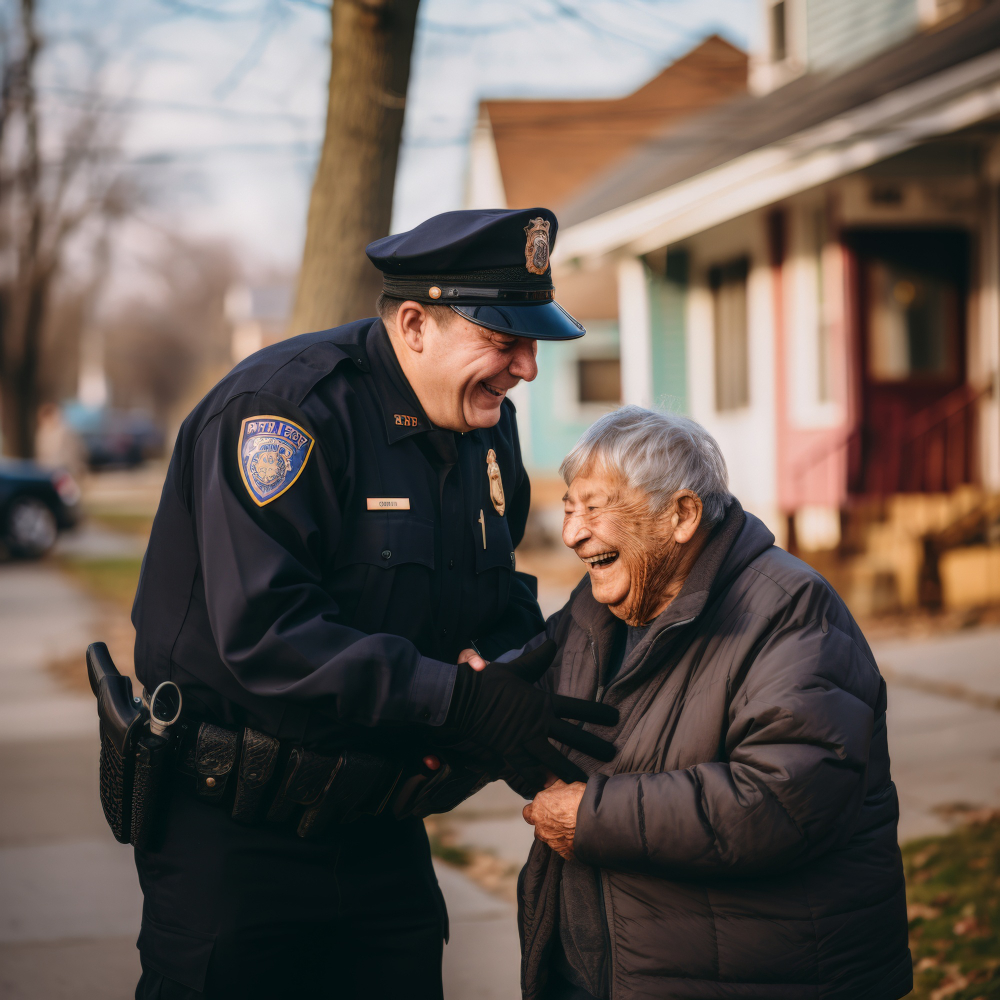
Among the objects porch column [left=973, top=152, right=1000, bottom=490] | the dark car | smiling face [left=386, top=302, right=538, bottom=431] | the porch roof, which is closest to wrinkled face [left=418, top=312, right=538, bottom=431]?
smiling face [left=386, top=302, right=538, bottom=431]

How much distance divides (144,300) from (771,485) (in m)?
58.5

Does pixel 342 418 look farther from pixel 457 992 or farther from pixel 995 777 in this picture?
pixel 995 777

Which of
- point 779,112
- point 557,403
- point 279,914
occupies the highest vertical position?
point 779,112

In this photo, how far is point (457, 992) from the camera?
3.34m

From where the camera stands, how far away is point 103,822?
466 cm

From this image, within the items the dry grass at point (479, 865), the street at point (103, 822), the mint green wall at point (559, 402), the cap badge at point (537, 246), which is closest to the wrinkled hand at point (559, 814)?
the cap badge at point (537, 246)

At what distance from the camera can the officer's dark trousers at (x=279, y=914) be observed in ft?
7.19

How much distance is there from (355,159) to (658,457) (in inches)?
121

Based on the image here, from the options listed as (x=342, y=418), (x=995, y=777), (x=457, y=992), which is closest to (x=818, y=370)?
(x=995, y=777)

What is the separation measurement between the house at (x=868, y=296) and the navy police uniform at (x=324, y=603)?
639cm

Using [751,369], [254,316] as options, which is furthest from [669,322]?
[254,316]

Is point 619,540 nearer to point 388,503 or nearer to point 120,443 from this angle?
point 388,503

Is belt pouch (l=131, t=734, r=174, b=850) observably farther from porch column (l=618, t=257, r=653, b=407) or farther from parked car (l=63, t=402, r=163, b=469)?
parked car (l=63, t=402, r=163, b=469)

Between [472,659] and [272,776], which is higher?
[472,659]
